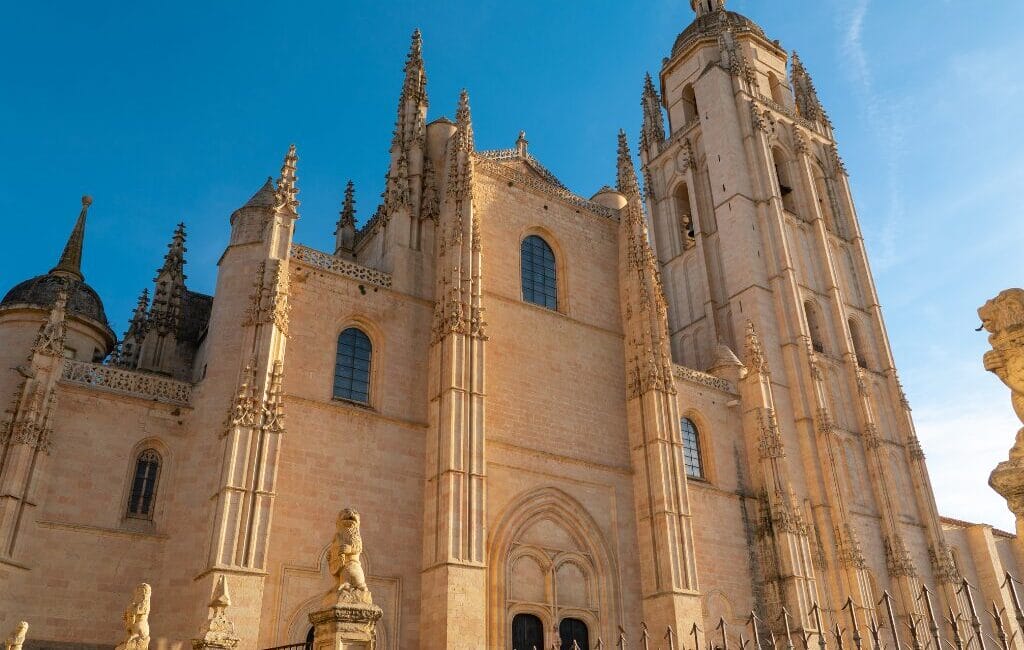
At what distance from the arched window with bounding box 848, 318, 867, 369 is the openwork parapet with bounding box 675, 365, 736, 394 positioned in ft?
26.3

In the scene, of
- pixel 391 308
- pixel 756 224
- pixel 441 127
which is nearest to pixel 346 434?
pixel 391 308

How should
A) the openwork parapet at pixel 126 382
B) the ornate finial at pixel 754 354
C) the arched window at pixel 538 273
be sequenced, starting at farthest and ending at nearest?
the ornate finial at pixel 754 354 < the arched window at pixel 538 273 < the openwork parapet at pixel 126 382

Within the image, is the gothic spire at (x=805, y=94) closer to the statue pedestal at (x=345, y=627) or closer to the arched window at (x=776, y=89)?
the arched window at (x=776, y=89)

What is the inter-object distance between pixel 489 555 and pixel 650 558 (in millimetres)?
4393

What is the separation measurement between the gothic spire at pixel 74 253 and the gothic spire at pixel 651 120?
24.4 metres

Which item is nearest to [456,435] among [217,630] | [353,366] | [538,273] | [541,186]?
[353,366]

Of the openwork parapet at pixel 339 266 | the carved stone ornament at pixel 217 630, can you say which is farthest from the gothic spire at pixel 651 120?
the carved stone ornament at pixel 217 630

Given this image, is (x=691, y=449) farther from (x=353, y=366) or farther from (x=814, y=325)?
(x=353, y=366)

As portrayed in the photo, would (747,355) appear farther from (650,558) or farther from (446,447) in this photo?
(446,447)

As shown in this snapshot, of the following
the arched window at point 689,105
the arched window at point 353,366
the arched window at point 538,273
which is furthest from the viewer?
the arched window at point 689,105

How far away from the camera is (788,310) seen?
28.8 metres

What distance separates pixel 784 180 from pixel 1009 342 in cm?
2977

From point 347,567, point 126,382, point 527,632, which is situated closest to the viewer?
point 347,567

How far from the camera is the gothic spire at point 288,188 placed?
59.0ft
